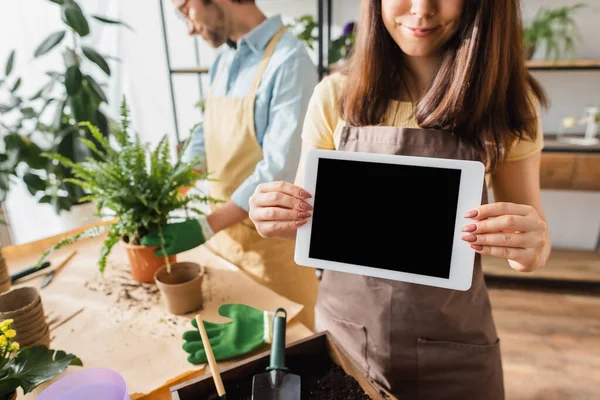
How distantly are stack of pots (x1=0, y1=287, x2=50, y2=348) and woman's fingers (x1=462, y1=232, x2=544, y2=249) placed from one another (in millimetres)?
769

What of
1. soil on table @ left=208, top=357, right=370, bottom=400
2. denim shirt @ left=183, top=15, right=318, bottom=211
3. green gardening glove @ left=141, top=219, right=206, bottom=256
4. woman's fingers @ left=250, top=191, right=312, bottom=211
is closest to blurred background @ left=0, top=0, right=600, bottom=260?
denim shirt @ left=183, top=15, right=318, bottom=211

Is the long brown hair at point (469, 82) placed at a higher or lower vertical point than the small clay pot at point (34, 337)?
higher

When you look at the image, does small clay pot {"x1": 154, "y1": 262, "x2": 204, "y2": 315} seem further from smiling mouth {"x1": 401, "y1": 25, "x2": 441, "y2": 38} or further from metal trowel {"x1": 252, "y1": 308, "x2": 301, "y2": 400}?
smiling mouth {"x1": 401, "y1": 25, "x2": 441, "y2": 38}

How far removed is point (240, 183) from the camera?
3.90ft

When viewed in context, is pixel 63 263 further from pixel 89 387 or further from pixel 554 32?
pixel 554 32

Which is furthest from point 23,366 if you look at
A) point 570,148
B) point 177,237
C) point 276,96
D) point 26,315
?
point 570,148

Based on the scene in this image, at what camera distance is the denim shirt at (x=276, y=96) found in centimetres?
103

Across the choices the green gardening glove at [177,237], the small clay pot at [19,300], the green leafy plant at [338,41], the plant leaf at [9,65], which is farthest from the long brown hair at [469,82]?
the plant leaf at [9,65]

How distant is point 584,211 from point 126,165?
2769mm

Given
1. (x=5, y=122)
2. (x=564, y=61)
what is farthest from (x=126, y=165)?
(x=564, y=61)

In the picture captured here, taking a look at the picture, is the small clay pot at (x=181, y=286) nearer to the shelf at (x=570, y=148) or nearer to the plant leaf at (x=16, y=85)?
the plant leaf at (x=16, y=85)

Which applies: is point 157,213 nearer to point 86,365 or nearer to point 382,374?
point 86,365

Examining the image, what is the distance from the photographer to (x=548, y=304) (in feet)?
Answer: 7.43

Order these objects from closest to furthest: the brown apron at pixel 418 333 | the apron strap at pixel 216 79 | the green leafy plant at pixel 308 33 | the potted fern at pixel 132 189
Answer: the brown apron at pixel 418 333 < the potted fern at pixel 132 189 < the apron strap at pixel 216 79 < the green leafy plant at pixel 308 33
